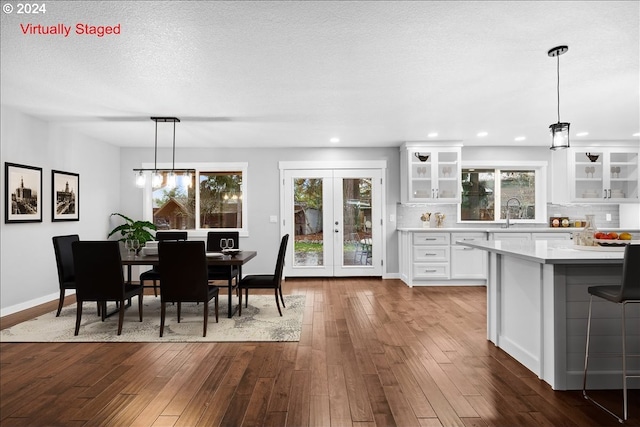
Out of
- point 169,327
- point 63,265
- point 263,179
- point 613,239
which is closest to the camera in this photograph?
point 613,239

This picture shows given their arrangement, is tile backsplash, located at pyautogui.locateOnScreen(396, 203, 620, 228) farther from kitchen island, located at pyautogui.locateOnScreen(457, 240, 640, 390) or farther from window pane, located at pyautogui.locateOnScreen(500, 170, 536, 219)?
kitchen island, located at pyautogui.locateOnScreen(457, 240, 640, 390)

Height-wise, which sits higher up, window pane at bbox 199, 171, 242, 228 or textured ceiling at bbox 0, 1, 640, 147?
textured ceiling at bbox 0, 1, 640, 147

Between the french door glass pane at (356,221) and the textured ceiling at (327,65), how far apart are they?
5.60 feet

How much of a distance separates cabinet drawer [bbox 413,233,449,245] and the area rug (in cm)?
243

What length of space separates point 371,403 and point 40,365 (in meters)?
2.57

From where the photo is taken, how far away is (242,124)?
16.6ft

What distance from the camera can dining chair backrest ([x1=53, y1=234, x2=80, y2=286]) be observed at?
4027 mm

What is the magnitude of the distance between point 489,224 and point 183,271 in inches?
214

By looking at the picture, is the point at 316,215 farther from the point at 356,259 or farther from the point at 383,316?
the point at 383,316

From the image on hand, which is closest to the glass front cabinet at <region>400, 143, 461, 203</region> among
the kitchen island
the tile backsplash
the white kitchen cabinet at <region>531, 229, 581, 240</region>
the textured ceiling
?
the tile backsplash

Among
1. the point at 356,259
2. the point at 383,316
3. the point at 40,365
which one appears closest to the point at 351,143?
the point at 356,259

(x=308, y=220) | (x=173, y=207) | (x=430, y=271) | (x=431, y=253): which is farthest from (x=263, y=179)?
(x=430, y=271)

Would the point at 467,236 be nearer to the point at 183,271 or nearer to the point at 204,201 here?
the point at 183,271

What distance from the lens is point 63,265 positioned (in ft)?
13.5
